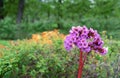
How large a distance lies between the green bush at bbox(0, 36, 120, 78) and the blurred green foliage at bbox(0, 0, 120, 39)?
37.2ft

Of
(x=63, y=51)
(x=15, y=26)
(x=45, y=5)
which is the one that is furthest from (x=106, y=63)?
(x=45, y=5)

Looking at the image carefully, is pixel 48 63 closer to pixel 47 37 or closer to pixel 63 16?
pixel 47 37

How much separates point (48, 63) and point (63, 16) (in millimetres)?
17051

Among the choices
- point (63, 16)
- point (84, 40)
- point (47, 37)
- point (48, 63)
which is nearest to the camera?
point (84, 40)

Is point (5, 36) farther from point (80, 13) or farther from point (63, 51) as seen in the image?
point (63, 51)

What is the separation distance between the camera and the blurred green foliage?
54.1 ft

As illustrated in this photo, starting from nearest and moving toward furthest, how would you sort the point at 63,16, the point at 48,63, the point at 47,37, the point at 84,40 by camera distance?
the point at 84,40 → the point at 48,63 → the point at 47,37 → the point at 63,16

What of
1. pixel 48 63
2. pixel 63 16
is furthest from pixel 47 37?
pixel 63 16

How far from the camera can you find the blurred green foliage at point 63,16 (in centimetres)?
1650

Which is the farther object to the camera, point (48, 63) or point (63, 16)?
point (63, 16)

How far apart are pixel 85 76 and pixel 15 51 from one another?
114cm

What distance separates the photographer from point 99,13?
68.0 ft

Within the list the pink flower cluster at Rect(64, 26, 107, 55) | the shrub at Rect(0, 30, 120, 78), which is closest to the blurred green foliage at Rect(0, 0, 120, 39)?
the shrub at Rect(0, 30, 120, 78)

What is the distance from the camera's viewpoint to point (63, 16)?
21.4 m
